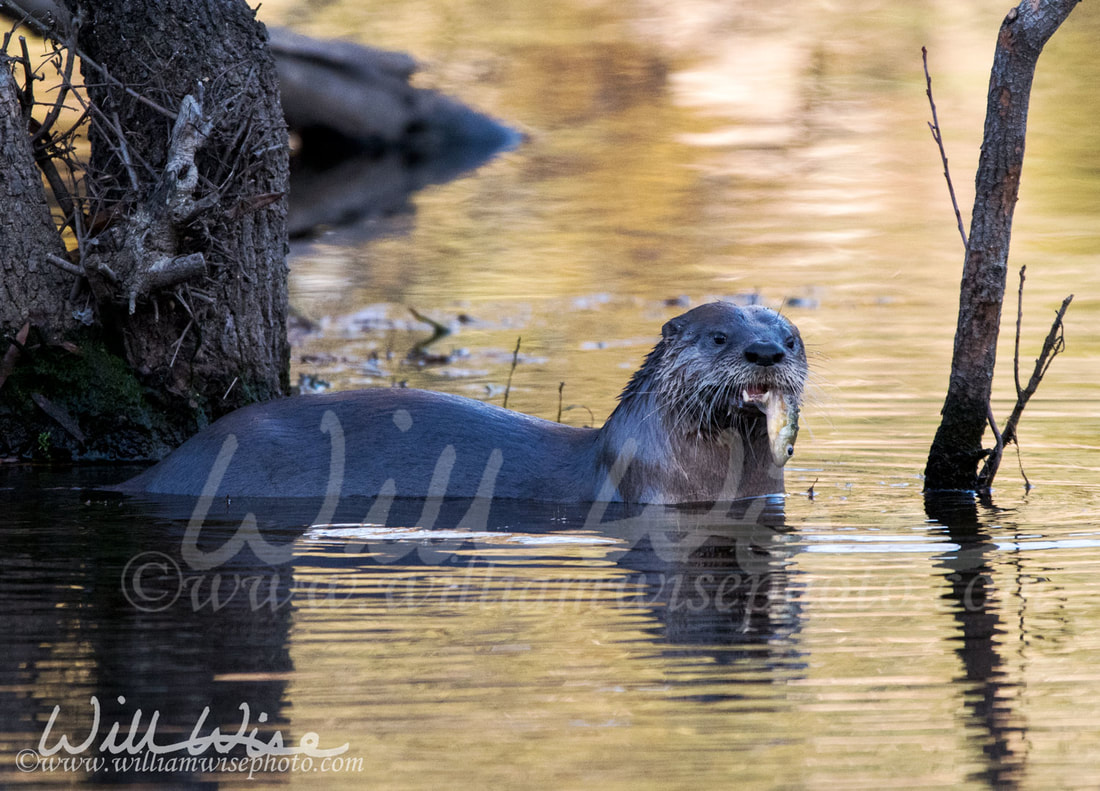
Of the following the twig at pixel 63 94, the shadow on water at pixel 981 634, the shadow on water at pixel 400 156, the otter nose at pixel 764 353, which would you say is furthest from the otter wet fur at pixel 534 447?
the shadow on water at pixel 400 156

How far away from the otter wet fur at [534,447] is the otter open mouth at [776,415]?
0.07 feet

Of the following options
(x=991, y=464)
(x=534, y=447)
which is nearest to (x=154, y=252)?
(x=534, y=447)

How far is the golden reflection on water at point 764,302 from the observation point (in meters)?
3.66

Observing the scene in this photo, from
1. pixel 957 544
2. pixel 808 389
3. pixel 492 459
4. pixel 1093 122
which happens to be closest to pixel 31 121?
pixel 492 459

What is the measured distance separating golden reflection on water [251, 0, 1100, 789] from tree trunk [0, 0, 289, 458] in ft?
5.66

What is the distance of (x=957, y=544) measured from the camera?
543 centimetres

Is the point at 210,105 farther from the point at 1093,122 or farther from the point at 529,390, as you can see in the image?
the point at 1093,122

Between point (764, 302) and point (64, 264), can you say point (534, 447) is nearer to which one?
point (64, 264)

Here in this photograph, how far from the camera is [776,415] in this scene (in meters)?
6.11

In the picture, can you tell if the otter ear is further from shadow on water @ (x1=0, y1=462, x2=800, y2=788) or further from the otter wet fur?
shadow on water @ (x1=0, y1=462, x2=800, y2=788)

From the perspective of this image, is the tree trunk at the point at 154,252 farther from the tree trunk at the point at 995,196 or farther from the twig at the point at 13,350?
the tree trunk at the point at 995,196

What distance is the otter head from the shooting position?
6.09 meters

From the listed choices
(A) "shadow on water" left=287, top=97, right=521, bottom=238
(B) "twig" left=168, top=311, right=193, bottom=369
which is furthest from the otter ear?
(A) "shadow on water" left=287, top=97, right=521, bottom=238

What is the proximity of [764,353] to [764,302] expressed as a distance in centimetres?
471
